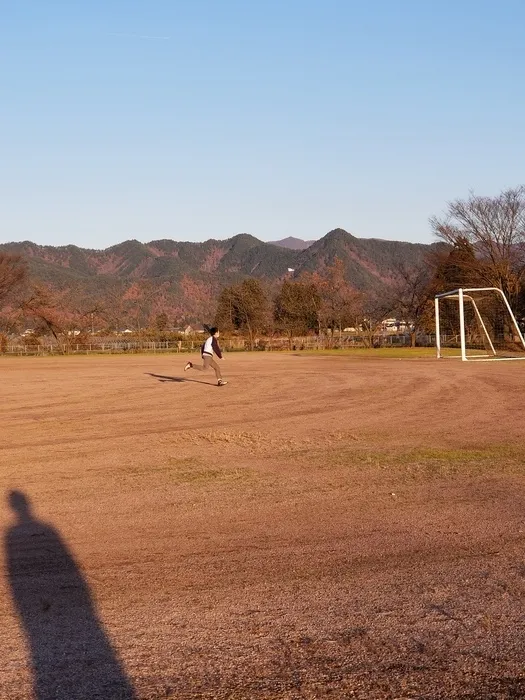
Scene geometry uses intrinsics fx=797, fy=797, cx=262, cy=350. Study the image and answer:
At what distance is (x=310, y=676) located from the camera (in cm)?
410

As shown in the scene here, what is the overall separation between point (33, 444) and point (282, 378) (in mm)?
14635

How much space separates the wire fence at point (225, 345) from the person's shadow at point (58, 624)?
59690mm

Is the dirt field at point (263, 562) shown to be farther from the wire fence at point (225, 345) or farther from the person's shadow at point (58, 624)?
the wire fence at point (225, 345)

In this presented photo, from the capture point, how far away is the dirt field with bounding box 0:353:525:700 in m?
4.18

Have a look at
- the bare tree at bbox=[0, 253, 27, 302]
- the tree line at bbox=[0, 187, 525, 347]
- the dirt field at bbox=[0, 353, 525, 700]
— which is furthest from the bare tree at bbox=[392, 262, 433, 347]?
the dirt field at bbox=[0, 353, 525, 700]

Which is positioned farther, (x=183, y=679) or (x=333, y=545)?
(x=333, y=545)

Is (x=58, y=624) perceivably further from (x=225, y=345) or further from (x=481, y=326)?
(x=225, y=345)

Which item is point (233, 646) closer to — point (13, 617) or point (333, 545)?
point (13, 617)

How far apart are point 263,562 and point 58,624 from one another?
1.75 metres

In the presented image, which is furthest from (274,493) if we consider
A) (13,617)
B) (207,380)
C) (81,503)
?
(207,380)

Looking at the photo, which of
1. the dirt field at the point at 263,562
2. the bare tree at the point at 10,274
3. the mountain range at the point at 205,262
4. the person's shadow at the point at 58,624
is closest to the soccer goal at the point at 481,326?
the dirt field at the point at 263,562

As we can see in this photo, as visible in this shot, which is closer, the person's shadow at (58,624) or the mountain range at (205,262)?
the person's shadow at (58,624)

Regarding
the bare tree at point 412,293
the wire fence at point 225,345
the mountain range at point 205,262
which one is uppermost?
the mountain range at point 205,262

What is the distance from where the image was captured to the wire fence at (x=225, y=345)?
68.0m
